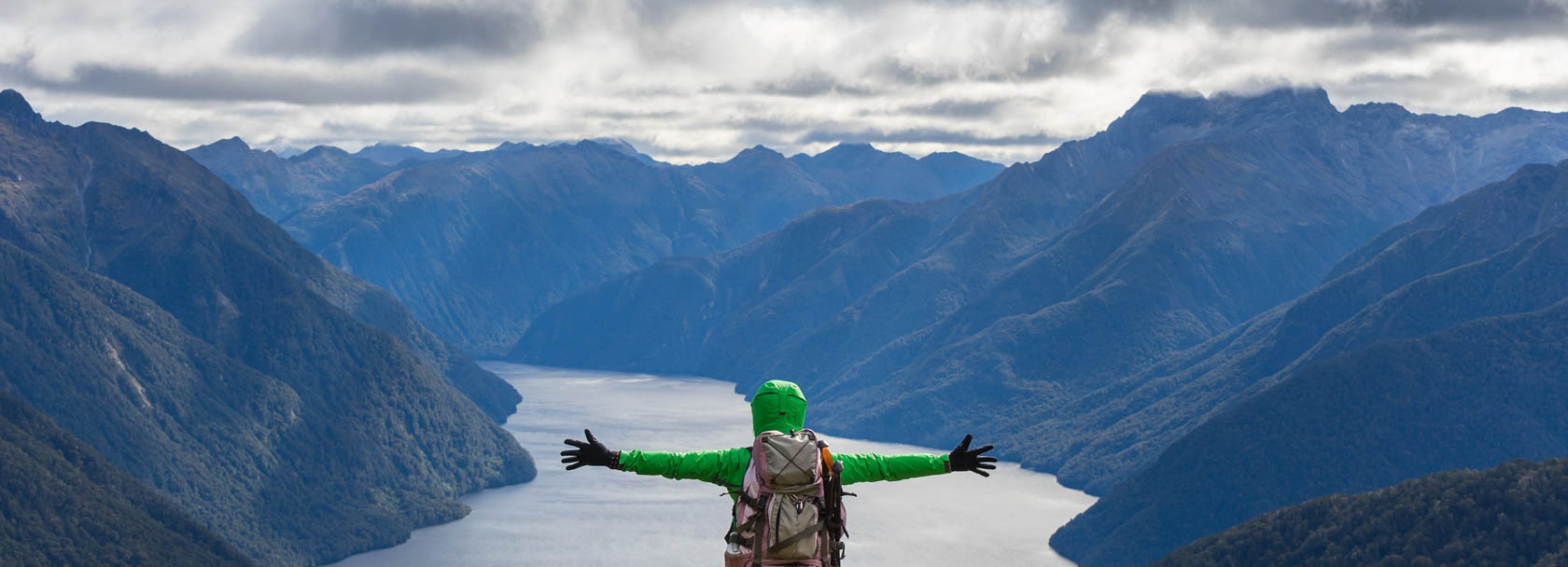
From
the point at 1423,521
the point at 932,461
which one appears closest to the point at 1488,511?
the point at 1423,521

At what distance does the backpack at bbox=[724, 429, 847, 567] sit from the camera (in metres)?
20.0

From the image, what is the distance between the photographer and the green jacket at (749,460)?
20500 millimetres

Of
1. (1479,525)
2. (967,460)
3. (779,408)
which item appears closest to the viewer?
(779,408)

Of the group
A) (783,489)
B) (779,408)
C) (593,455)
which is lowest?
(783,489)

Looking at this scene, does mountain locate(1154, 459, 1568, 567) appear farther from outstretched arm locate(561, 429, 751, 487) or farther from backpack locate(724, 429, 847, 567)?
backpack locate(724, 429, 847, 567)

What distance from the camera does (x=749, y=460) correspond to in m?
21.0

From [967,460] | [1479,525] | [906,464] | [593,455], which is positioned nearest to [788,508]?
[906,464]

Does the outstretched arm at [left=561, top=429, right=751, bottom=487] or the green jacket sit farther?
the outstretched arm at [left=561, top=429, right=751, bottom=487]

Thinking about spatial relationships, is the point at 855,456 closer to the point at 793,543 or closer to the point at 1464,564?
the point at 793,543

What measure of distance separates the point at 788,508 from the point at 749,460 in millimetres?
1090

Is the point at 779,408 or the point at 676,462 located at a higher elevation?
the point at 779,408

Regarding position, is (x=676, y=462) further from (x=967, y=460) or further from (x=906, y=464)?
(x=967, y=460)

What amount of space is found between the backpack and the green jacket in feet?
1.03

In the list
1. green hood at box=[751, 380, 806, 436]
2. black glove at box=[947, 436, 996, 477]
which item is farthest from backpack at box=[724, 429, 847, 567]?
black glove at box=[947, 436, 996, 477]
